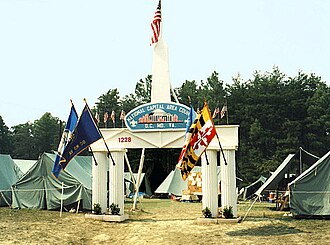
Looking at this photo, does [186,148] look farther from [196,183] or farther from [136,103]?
[136,103]

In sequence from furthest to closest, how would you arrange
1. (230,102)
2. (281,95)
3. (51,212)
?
1. (230,102)
2. (281,95)
3. (51,212)

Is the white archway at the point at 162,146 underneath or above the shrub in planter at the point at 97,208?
Answer: above

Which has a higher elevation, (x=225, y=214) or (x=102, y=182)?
(x=102, y=182)

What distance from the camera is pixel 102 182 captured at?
18031 mm

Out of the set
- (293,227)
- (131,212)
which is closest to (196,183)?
(131,212)

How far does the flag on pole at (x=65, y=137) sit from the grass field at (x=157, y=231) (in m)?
1.90

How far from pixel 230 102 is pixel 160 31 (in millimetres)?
34515

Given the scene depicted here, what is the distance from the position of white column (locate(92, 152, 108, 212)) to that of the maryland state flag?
4195 millimetres

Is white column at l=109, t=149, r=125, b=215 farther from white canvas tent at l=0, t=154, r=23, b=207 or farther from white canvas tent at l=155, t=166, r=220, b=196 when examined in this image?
white canvas tent at l=155, t=166, r=220, b=196

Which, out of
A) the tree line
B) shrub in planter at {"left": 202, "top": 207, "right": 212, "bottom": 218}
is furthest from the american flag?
the tree line

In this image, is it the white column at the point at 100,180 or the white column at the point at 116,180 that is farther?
the white column at the point at 100,180

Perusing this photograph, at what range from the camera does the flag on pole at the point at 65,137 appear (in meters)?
16.3

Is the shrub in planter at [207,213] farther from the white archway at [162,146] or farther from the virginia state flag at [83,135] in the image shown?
the virginia state flag at [83,135]

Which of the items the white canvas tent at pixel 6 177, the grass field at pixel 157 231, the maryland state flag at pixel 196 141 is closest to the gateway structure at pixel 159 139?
the grass field at pixel 157 231
